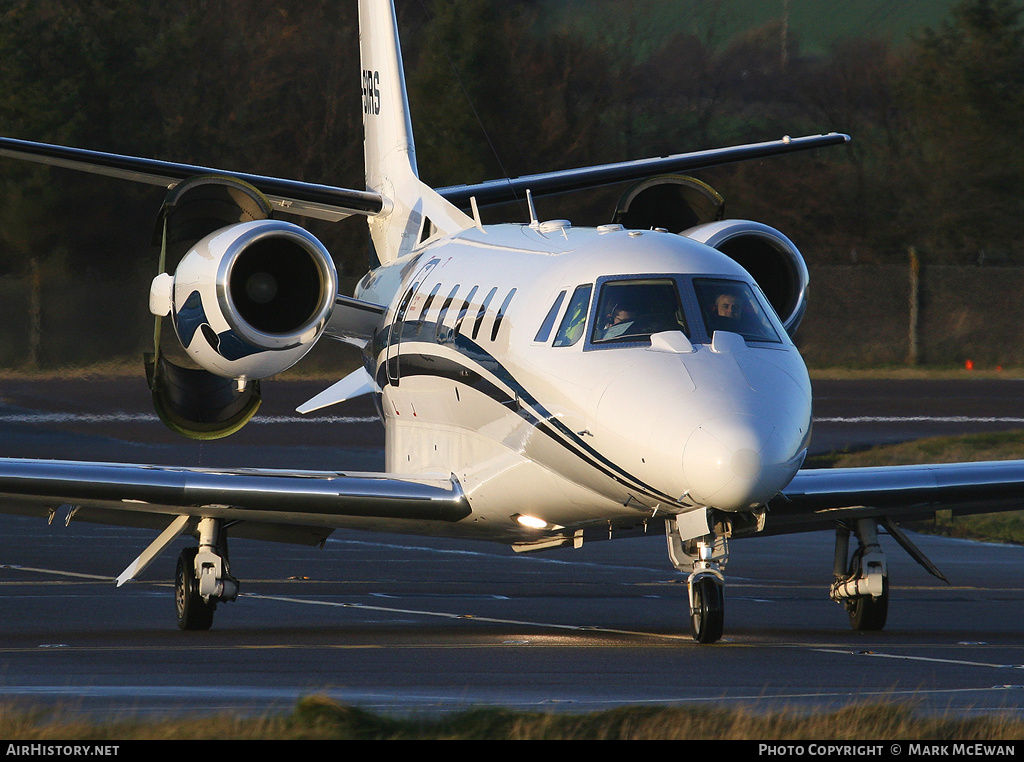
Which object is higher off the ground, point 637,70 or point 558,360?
point 637,70

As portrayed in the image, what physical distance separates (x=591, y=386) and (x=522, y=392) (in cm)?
101

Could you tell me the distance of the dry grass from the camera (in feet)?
22.6

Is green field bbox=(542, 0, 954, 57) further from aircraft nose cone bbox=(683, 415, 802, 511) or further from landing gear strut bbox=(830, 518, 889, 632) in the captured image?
aircraft nose cone bbox=(683, 415, 802, 511)

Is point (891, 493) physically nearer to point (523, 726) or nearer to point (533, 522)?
point (533, 522)

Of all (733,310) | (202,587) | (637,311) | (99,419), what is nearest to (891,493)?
(733,310)

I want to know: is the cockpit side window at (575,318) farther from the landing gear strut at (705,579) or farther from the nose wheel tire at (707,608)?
the nose wheel tire at (707,608)

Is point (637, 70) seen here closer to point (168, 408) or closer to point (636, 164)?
point (636, 164)

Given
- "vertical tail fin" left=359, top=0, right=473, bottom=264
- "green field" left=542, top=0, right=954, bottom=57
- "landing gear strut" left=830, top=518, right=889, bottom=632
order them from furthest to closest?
"green field" left=542, top=0, right=954, bottom=57
"vertical tail fin" left=359, top=0, right=473, bottom=264
"landing gear strut" left=830, top=518, right=889, bottom=632

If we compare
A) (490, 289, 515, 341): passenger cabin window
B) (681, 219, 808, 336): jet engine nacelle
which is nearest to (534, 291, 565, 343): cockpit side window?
(490, 289, 515, 341): passenger cabin window

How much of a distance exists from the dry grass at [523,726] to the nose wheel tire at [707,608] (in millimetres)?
3493

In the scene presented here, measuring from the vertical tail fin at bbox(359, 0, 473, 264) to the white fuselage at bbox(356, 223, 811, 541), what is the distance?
2.93m
